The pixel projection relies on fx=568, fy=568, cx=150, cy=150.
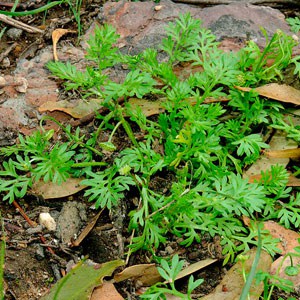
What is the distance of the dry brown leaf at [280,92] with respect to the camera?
3.57 m

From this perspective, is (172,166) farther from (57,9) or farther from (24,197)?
(57,9)

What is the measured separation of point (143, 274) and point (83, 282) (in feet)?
1.10

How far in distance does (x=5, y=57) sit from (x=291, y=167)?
2.05 meters

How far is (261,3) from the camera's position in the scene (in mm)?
4383

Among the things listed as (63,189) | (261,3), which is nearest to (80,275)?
(63,189)

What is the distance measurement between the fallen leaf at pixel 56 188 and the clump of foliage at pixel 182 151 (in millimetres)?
73

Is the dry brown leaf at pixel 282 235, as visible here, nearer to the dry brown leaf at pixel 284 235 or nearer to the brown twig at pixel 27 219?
the dry brown leaf at pixel 284 235

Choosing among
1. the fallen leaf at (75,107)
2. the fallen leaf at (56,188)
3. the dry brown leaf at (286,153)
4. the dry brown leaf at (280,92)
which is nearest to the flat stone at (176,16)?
the dry brown leaf at (280,92)

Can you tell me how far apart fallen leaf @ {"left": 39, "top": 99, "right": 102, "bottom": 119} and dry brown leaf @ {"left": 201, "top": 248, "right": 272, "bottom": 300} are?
1293 mm

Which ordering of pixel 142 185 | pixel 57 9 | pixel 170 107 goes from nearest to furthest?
1. pixel 142 185
2. pixel 170 107
3. pixel 57 9

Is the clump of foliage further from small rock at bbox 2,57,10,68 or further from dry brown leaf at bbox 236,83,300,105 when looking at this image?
small rock at bbox 2,57,10,68

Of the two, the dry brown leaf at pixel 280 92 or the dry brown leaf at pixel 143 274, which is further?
the dry brown leaf at pixel 280 92

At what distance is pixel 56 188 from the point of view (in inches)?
126

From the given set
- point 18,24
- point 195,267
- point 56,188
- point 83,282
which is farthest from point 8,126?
point 195,267
